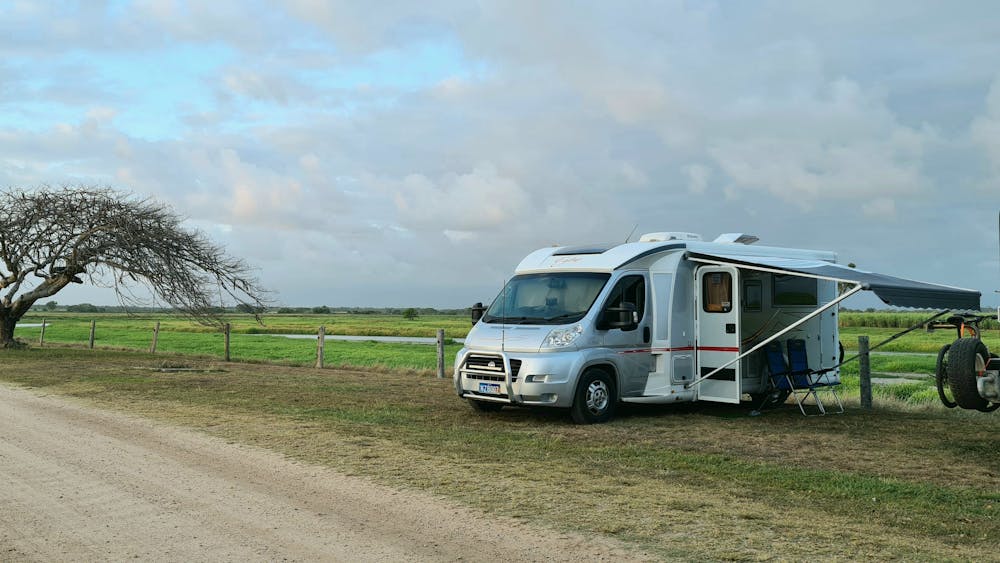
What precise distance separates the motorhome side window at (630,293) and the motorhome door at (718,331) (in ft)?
3.38

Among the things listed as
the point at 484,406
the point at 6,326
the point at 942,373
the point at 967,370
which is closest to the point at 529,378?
the point at 484,406

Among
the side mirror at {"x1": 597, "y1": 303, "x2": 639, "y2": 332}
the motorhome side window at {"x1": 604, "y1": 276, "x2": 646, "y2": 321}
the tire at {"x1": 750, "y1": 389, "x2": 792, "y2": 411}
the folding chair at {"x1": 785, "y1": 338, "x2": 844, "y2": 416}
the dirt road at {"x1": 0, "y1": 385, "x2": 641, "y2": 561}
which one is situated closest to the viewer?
the dirt road at {"x1": 0, "y1": 385, "x2": 641, "y2": 561}

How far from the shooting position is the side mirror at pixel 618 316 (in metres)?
11.6

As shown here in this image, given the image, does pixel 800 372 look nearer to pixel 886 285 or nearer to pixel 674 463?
pixel 886 285

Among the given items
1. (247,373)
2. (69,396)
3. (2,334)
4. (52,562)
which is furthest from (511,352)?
(2,334)

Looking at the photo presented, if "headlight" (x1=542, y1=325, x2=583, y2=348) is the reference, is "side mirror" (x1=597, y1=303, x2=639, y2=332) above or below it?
above

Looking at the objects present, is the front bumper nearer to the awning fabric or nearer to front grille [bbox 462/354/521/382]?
front grille [bbox 462/354/521/382]

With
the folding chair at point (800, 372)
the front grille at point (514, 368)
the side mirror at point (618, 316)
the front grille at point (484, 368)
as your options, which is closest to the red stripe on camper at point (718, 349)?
the folding chair at point (800, 372)

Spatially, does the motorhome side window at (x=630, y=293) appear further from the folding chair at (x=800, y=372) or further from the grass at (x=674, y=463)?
the folding chair at (x=800, y=372)

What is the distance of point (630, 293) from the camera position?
1210 centimetres

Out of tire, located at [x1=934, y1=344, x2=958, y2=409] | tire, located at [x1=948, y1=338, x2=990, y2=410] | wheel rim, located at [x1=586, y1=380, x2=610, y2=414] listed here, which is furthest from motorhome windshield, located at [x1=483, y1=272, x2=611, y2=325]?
tire, located at [x1=948, y1=338, x2=990, y2=410]

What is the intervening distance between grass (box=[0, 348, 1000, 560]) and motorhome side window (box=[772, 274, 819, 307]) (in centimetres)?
185

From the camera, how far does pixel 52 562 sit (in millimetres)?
5070

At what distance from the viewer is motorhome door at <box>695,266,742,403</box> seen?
12.3m
